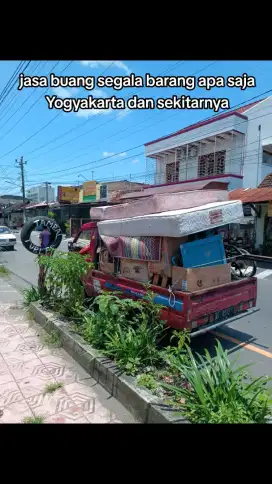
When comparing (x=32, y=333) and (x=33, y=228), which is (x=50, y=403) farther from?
(x=33, y=228)

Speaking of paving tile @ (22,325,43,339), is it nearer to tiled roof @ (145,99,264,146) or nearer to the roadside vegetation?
the roadside vegetation

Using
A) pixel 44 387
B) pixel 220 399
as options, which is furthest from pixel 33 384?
pixel 220 399

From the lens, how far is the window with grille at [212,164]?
18950 millimetres

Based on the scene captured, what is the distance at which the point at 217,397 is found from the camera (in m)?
2.44

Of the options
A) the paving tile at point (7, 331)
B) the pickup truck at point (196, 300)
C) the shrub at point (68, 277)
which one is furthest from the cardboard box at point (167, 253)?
the paving tile at point (7, 331)

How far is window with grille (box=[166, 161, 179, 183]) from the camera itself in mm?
22250

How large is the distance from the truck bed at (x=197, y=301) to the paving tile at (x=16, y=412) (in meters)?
1.88

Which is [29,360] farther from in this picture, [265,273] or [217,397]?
[265,273]

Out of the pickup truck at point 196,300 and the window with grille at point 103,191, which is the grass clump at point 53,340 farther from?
the window with grille at point 103,191

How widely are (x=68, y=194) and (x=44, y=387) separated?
110ft

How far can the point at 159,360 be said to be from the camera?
345 cm

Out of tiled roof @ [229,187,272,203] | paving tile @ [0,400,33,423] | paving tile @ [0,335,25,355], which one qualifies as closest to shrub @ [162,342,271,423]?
paving tile @ [0,400,33,423]

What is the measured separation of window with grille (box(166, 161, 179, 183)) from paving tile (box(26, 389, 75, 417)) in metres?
20.5
